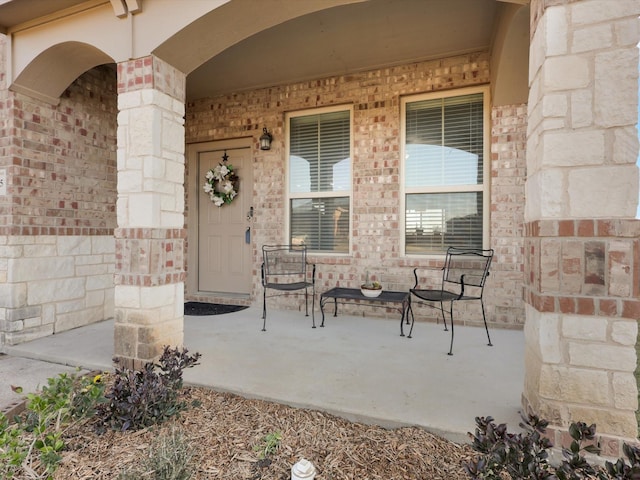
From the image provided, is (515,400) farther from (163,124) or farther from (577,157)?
(163,124)

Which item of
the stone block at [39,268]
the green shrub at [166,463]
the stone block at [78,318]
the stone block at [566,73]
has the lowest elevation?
the green shrub at [166,463]

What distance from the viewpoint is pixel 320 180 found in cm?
430

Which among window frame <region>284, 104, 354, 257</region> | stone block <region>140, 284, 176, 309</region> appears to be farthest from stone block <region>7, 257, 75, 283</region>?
window frame <region>284, 104, 354, 257</region>

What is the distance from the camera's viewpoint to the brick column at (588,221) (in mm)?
1470

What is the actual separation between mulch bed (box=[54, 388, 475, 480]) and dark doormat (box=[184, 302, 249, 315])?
91.8 inches

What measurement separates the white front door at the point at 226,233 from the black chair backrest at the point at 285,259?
400 millimetres

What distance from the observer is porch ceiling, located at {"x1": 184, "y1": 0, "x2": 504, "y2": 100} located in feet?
9.85

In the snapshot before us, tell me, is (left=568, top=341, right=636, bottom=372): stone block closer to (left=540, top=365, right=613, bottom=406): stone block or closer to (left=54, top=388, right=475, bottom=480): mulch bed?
(left=540, top=365, right=613, bottom=406): stone block

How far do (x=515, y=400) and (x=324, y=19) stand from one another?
3.23 metres

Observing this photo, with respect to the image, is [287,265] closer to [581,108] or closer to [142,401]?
[142,401]

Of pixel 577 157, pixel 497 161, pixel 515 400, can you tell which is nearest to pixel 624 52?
pixel 577 157

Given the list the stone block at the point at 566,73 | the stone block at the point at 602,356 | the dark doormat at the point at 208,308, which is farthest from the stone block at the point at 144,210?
the stone block at the point at 602,356

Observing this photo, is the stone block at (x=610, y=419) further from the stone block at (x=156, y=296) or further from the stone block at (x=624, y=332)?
the stone block at (x=156, y=296)

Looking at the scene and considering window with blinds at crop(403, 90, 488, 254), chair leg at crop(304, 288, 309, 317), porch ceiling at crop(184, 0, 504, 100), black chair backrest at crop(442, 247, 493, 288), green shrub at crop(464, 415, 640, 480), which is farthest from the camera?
chair leg at crop(304, 288, 309, 317)
